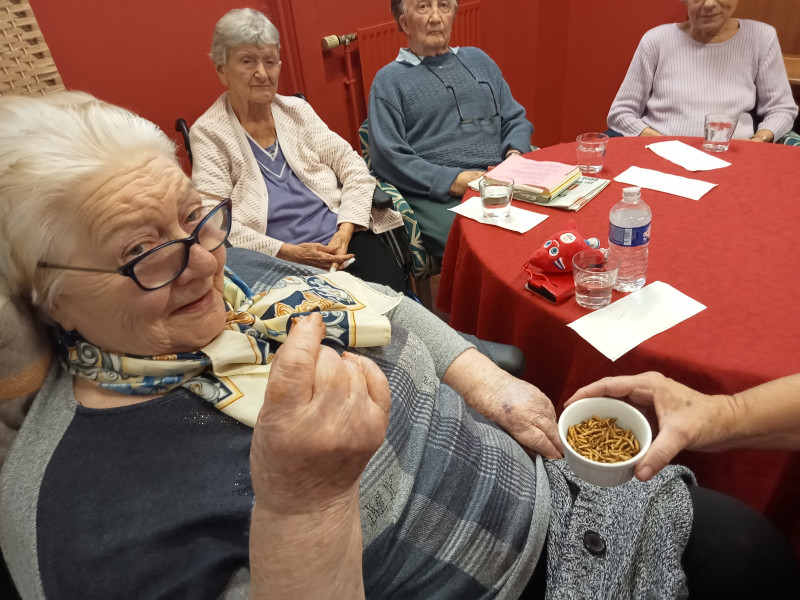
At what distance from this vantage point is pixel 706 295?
45.6 inches

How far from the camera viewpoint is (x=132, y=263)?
79cm

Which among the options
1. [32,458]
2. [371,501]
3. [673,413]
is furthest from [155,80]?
[673,413]

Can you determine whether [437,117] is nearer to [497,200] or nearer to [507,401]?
[497,200]

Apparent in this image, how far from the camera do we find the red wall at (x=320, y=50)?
231 cm

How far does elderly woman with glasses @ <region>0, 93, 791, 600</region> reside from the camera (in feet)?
2.07

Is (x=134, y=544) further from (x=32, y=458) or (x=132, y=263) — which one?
(x=132, y=263)

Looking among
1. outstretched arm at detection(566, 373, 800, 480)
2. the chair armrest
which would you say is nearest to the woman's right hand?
the chair armrest

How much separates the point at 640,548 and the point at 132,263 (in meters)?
0.96

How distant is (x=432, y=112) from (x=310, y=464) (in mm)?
2302

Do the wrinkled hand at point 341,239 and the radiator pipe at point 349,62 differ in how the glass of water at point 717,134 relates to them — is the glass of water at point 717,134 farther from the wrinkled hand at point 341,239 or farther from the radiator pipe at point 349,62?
the radiator pipe at point 349,62

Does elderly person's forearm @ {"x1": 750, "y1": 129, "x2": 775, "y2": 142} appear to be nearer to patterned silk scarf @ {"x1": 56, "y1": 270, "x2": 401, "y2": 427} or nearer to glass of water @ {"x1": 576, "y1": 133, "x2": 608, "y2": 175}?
glass of water @ {"x1": 576, "y1": 133, "x2": 608, "y2": 175}

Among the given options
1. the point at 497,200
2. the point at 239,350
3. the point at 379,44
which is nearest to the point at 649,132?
the point at 497,200

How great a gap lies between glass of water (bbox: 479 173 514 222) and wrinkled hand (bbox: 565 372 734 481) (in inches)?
28.9

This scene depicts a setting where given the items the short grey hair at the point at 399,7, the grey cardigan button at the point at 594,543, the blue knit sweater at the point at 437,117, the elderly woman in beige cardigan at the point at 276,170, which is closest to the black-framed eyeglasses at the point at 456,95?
the blue knit sweater at the point at 437,117
